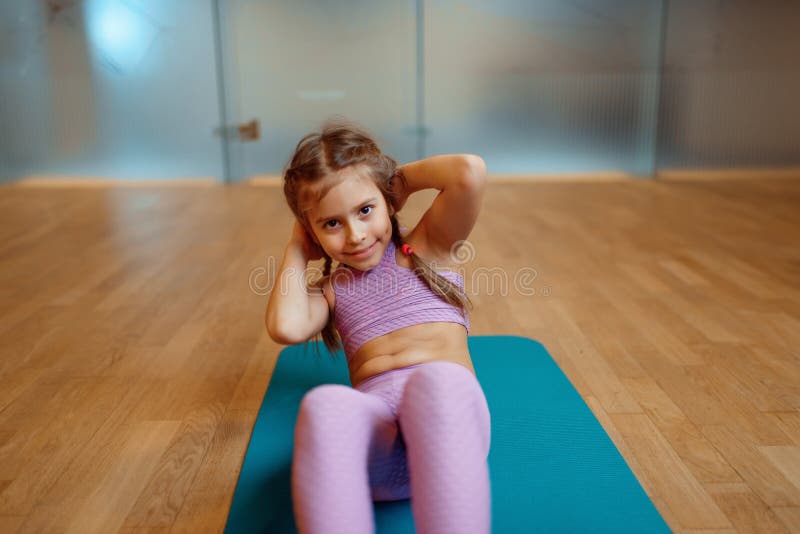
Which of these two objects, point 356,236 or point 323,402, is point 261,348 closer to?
point 356,236

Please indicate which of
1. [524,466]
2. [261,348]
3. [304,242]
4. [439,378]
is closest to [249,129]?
[261,348]

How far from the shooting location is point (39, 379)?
170 centimetres

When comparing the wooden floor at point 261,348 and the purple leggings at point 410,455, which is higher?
the purple leggings at point 410,455

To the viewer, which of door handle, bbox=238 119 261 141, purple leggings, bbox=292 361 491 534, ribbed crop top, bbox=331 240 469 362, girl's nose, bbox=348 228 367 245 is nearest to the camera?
purple leggings, bbox=292 361 491 534

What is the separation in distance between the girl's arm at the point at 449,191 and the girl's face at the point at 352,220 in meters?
0.11

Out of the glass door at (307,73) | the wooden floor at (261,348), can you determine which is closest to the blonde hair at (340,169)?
the wooden floor at (261,348)

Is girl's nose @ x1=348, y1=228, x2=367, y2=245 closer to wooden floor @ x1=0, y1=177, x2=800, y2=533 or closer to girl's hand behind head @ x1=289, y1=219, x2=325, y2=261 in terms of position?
girl's hand behind head @ x1=289, y1=219, x2=325, y2=261

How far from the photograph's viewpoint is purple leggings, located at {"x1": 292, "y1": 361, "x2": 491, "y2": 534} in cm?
92

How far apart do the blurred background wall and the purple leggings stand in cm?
415

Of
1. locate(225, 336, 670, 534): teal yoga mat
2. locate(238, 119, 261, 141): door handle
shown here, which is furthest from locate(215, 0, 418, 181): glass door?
locate(225, 336, 670, 534): teal yoga mat

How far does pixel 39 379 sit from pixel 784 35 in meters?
4.87

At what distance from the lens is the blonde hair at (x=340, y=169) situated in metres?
1.20

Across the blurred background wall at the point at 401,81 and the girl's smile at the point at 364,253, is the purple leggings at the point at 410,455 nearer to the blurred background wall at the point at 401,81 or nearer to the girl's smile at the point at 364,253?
the girl's smile at the point at 364,253

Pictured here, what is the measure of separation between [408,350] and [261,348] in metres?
0.74
